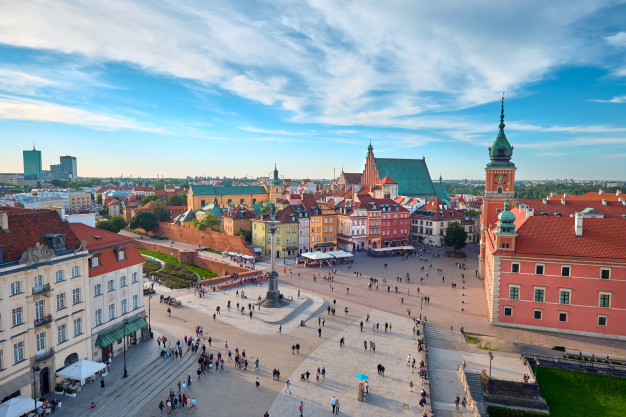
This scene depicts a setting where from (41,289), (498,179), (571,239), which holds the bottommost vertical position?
(41,289)

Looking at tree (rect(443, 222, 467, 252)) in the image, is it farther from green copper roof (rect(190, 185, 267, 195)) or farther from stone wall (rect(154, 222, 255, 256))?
green copper roof (rect(190, 185, 267, 195))

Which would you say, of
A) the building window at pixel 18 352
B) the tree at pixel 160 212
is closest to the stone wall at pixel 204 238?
the tree at pixel 160 212

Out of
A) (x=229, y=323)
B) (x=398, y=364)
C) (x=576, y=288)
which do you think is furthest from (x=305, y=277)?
(x=576, y=288)

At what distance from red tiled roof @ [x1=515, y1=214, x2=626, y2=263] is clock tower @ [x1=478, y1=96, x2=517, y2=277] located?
20.9 meters

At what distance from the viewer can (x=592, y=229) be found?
38.4 m

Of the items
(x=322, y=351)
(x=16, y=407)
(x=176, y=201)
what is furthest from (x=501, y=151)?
(x=176, y=201)

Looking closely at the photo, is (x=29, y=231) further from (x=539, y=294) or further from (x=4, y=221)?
(x=539, y=294)

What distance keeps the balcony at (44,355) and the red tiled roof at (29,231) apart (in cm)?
615

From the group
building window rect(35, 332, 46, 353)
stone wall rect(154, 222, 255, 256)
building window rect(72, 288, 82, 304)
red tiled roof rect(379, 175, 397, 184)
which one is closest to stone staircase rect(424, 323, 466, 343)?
building window rect(72, 288, 82, 304)

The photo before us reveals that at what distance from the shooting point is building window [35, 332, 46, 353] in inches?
1002

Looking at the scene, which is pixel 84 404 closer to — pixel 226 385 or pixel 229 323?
pixel 226 385

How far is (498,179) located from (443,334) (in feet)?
105

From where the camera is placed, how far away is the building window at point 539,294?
37.7 meters

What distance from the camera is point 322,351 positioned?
33938 millimetres
